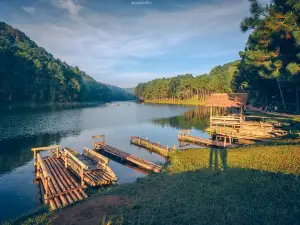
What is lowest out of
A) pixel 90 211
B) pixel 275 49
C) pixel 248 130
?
pixel 90 211

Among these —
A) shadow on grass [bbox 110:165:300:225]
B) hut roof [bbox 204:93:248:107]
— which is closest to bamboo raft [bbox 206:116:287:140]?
hut roof [bbox 204:93:248:107]

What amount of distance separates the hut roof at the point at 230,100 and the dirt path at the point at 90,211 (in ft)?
111

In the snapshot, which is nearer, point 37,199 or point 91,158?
point 37,199

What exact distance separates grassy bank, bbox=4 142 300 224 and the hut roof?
82.2 feet

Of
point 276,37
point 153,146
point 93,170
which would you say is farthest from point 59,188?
point 276,37

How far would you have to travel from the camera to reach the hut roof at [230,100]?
4138 centimetres

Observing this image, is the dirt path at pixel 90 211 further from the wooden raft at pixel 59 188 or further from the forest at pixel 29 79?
the forest at pixel 29 79

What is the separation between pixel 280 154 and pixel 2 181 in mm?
24480

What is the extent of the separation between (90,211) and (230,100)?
3729cm

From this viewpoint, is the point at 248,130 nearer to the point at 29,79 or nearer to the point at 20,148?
the point at 20,148

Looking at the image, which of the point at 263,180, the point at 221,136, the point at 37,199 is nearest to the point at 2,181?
the point at 37,199

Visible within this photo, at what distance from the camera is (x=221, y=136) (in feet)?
121

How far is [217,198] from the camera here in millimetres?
11312

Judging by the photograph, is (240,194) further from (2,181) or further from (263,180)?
(2,181)
